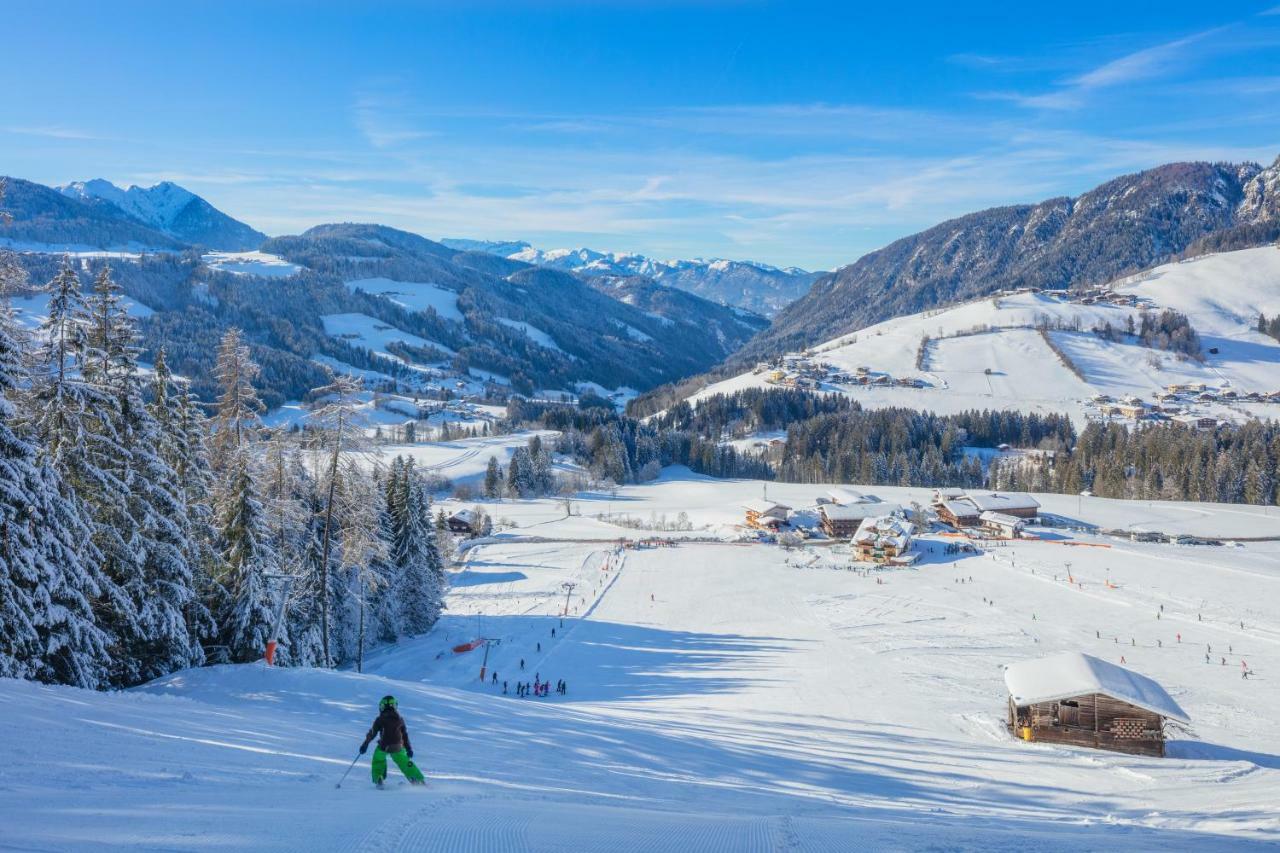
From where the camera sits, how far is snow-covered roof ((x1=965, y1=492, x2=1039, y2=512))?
83250 mm

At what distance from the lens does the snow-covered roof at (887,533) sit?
2621 inches

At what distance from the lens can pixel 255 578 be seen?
21.8m

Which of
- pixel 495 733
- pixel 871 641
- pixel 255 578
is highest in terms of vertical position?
pixel 255 578

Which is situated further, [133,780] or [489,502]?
[489,502]

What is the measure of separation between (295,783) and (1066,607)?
1989 inches

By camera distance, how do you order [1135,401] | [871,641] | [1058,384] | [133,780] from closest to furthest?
[133,780] < [871,641] < [1135,401] < [1058,384]

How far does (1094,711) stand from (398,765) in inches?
968

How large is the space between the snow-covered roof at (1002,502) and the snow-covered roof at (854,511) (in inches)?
383

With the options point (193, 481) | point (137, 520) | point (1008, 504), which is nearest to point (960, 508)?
point (1008, 504)

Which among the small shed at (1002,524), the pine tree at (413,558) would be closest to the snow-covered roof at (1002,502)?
the small shed at (1002,524)

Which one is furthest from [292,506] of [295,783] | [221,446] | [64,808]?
[64,808]

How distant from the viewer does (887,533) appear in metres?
67.8

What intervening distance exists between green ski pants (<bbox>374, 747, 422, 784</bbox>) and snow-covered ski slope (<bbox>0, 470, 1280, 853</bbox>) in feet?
0.85

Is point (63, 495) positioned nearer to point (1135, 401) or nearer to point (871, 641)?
point (871, 641)
